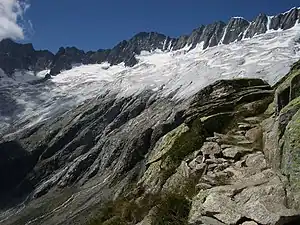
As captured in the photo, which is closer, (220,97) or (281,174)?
(281,174)

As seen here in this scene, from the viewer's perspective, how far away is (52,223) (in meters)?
172

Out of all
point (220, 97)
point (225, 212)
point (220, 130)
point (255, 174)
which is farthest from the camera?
point (220, 97)

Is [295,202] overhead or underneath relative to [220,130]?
underneath

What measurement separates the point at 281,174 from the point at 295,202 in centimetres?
217

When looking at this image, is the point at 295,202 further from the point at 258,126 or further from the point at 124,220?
the point at 258,126

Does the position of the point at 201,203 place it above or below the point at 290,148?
below

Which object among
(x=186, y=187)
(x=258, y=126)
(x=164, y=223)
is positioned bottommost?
(x=164, y=223)

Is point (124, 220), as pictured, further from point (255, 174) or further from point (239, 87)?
point (239, 87)

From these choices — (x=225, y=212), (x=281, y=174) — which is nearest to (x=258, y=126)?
(x=281, y=174)

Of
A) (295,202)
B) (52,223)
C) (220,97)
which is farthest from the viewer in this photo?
(52,223)

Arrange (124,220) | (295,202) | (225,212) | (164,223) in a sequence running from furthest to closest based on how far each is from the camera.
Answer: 1. (124,220)
2. (164,223)
3. (225,212)
4. (295,202)

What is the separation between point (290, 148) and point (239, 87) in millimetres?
31243

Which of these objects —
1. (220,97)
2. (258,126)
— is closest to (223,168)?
(258,126)

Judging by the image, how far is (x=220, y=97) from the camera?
1793 inches
